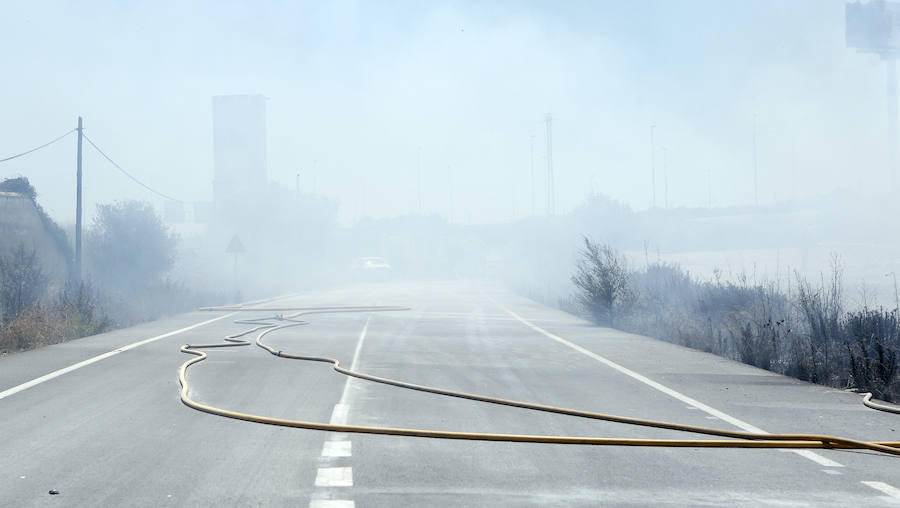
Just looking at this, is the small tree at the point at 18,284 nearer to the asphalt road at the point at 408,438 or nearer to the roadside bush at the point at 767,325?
the asphalt road at the point at 408,438

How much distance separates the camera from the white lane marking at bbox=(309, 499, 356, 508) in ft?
18.9

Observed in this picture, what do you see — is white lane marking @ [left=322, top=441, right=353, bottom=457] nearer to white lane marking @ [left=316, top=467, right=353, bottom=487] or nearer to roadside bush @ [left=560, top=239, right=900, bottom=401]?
white lane marking @ [left=316, top=467, right=353, bottom=487]

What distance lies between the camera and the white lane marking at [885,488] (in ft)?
20.2

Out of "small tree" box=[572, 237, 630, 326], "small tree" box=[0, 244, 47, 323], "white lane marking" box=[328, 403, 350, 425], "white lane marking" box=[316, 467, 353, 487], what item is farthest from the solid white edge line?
"small tree" box=[0, 244, 47, 323]

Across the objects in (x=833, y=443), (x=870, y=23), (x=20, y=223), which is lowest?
(x=833, y=443)

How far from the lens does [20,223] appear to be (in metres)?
41.4

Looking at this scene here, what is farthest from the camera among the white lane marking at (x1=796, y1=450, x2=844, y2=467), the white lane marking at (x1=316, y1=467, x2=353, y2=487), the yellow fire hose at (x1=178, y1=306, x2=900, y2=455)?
the yellow fire hose at (x1=178, y1=306, x2=900, y2=455)

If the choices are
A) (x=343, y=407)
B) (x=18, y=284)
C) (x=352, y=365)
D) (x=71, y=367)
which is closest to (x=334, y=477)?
(x=343, y=407)

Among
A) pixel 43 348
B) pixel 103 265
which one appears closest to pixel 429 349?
pixel 43 348

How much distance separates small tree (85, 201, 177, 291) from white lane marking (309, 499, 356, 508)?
1821 inches

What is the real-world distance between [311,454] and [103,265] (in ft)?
152

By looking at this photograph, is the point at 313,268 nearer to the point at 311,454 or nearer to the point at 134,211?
the point at 134,211

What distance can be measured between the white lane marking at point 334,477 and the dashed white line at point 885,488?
353 centimetres

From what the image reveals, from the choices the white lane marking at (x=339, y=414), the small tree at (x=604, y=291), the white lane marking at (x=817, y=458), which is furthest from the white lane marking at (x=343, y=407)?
the small tree at (x=604, y=291)
